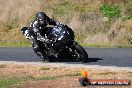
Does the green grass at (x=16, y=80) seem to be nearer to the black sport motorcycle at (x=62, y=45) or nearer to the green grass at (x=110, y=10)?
the black sport motorcycle at (x=62, y=45)

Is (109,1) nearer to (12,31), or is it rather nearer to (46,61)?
(12,31)

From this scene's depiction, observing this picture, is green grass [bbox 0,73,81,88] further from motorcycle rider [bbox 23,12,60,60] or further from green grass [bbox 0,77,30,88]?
motorcycle rider [bbox 23,12,60,60]

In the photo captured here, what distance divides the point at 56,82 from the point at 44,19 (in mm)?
4873

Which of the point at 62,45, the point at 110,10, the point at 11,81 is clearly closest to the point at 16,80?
the point at 11,81

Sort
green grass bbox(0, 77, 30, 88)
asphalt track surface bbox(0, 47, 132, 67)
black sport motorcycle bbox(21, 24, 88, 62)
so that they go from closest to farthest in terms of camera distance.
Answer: green grass bbox(0, 77, 30, 88) → asphalt track surface bbox(0, 47, 132, 67) → black sport motorcycle bbox(21, 24, 88, 62)

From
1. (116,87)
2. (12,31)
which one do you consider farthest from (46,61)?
(12,31)

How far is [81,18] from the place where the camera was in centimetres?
2753

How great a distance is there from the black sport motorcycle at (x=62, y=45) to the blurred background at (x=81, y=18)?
6273 mm

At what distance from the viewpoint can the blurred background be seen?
24359 millimetres

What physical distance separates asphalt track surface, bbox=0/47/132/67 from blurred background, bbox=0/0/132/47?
3747 millimetres

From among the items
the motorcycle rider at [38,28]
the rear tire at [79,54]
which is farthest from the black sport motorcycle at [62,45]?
the motorcycle rider at [38,28]

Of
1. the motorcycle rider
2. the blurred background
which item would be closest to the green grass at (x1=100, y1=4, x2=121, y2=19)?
the blurred background

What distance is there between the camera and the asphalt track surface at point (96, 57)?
50.8 feet

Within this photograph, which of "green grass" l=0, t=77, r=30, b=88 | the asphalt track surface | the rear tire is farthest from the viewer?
the rear tire
